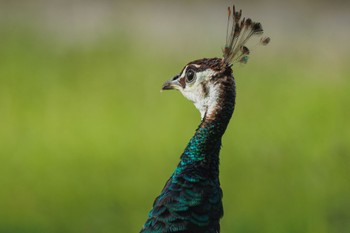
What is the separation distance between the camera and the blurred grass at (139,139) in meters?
4.20

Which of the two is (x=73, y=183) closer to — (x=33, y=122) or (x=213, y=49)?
(x=33, y=122)

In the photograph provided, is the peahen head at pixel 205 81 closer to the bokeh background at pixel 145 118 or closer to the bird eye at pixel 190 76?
the bird eye at pixel 190 76

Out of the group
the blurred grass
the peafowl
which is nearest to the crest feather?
the peafowl

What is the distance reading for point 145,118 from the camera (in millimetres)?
5090

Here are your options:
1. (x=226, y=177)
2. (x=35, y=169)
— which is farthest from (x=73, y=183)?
(x=226, y=177)

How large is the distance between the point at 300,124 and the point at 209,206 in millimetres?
2630

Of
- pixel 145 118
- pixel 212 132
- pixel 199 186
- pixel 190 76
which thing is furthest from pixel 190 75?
pixel 145 118

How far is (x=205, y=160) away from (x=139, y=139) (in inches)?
95.6

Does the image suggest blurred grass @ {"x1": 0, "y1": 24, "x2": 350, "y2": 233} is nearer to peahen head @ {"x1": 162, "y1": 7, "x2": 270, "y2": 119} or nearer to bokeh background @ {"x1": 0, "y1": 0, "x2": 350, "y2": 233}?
bokeh background @ {"x1": 0, "y1": 0, "x2": 350, "y2": 233}

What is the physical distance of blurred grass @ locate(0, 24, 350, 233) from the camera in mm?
4195

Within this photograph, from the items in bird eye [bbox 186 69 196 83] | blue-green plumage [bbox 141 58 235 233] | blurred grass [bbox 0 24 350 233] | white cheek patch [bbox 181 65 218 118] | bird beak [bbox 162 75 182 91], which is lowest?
blue-green plumage [bbox 141 58 235 233]

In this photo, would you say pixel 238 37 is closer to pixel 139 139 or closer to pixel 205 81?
pixel 205 81

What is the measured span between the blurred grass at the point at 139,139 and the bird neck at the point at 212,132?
1.55 m

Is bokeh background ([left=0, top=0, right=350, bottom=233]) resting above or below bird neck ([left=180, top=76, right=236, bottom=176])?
above
